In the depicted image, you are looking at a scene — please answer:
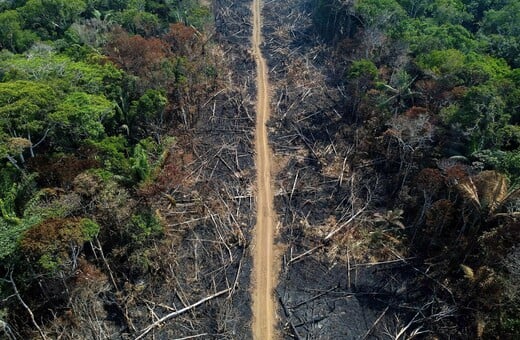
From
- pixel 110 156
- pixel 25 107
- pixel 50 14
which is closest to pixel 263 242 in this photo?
pixel 110 156

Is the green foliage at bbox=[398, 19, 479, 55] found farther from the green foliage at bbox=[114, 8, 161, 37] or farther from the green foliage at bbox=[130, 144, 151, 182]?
the green foliage at bbox=[130, 144, 151, 182]

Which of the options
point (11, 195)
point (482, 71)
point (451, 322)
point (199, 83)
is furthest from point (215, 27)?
point (451, 322)

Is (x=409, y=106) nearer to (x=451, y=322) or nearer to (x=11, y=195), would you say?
(x=451, y=322)

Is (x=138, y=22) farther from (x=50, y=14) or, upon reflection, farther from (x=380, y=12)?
(x=380, y=12)

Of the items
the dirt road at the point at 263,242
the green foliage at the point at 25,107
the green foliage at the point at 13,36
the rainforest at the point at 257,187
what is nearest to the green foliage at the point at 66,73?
the rainforest at the point at 257,187

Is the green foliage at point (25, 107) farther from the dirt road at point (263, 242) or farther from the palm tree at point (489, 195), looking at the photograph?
the palm tree at point (489, 195)

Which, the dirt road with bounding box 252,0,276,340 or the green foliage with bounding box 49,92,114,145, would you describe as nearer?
the dirt road with bounding box 252,0,276,340

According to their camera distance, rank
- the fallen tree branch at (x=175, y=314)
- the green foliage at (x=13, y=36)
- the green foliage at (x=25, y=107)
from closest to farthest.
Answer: the fallen tree branch at (x=175, y=314) → the green foliage at (x=25, y=107) → the green foliage at (x=13, y=36)

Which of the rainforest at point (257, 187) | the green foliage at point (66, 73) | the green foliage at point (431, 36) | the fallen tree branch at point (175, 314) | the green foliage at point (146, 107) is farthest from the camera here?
the green foliage at point (431, 36)

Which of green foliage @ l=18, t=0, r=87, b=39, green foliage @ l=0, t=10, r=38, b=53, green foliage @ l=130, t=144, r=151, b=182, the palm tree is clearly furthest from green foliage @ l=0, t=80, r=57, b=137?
the palm tree
